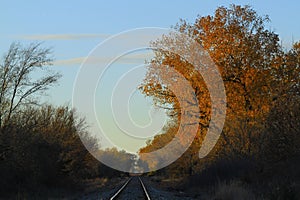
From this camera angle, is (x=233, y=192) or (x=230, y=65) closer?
(x=233, y=192)

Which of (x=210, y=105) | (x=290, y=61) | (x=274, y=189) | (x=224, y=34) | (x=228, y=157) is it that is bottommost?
(x=274, y=189)

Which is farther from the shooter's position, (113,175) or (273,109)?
(113,175)

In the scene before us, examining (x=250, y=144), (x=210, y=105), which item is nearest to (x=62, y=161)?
(x=210, y=105)

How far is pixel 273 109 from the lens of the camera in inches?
887

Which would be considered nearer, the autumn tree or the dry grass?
the dry grass

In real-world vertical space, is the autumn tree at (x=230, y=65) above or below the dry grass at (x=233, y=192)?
above

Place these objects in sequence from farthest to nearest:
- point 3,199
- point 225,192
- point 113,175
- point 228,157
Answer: point 113,175
point 228,157
point 3,199
point 225,192

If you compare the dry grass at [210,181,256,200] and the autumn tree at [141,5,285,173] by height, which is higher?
the autumn tree at [141,5,285,173]

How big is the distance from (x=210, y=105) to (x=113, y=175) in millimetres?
60495

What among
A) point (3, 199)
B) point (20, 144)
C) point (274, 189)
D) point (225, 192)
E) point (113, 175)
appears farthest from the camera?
point (113, 175)

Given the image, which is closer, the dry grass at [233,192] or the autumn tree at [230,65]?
the dry grass at [233,192]

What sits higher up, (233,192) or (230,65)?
(230,65)

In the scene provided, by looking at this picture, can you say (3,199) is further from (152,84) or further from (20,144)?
(152,84)

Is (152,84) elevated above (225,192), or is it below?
above
